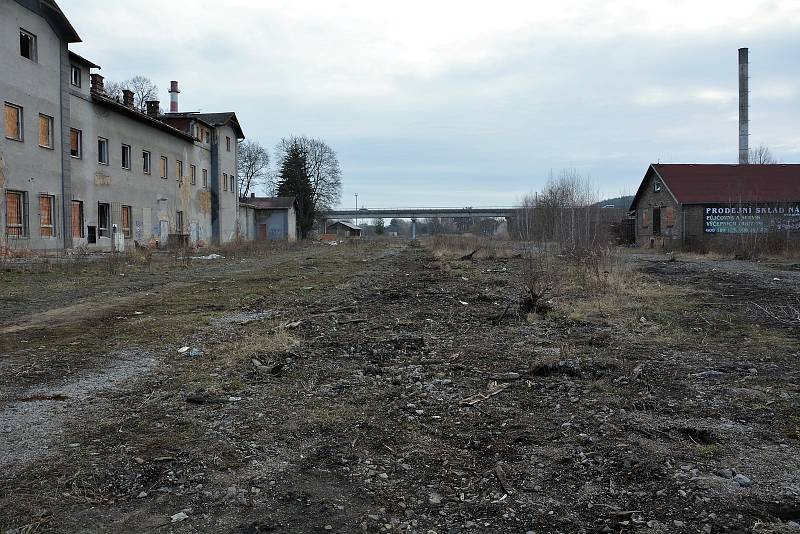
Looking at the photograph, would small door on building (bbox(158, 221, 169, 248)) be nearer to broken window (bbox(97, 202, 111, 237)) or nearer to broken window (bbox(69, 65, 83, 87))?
broken window (bbox(97, 202, 111, 237))

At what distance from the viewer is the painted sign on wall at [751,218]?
3253 centimetres

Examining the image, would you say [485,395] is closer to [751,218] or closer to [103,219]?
[103,219]

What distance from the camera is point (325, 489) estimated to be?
3.10 metres

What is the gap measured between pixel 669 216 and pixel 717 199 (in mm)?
2896

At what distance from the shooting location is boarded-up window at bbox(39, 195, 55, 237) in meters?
22.3

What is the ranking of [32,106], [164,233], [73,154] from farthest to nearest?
[164,233], [73,154], [32,106]

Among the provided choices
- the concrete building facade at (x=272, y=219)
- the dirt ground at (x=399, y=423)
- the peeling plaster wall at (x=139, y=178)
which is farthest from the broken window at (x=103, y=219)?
the concrete building facade at (x=272, y=219)

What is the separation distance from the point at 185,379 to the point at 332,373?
4.19ft

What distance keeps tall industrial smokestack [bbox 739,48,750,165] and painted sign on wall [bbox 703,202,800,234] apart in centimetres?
1281

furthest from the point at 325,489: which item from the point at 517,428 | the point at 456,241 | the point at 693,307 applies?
the point at 456,241

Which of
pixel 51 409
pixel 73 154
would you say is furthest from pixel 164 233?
A: pixel 51 409

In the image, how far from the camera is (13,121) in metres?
20.9

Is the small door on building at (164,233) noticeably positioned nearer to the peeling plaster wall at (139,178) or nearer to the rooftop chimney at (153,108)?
the peeling plaster wall at (139,178)

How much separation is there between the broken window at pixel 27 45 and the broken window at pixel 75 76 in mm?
2410
